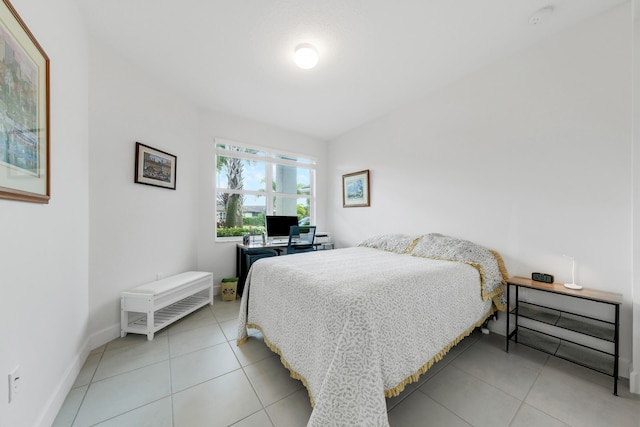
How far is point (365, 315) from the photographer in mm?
1087

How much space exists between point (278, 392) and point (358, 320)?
91 cm

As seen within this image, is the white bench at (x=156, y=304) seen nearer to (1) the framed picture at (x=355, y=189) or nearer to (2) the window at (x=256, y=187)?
(2) the window at (x=256, y=187)

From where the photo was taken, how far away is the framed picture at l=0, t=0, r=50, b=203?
35.4 inches

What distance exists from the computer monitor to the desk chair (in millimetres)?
350

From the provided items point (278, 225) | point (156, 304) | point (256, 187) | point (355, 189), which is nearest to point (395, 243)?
point (355, 189)

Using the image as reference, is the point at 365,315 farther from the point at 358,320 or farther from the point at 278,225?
the point at 278,225

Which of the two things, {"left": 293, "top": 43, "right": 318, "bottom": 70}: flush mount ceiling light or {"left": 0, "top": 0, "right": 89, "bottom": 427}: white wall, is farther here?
{"left": 293, "top": 43, "right": 318, "bottom": 70}: flush mount ceiling light

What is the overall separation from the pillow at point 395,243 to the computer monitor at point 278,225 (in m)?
1.40

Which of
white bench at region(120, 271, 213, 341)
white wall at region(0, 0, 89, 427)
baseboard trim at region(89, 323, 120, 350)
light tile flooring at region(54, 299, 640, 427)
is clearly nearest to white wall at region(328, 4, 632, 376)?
light tile flooring at region(54, 299, 640, 427)

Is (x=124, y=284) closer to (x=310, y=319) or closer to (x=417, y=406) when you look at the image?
(x=310, y=319)

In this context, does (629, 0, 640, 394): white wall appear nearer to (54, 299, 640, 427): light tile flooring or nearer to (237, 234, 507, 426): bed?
(54, 299, 640, 427): light tile flooring

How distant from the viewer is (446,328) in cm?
155

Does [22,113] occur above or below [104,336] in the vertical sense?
above

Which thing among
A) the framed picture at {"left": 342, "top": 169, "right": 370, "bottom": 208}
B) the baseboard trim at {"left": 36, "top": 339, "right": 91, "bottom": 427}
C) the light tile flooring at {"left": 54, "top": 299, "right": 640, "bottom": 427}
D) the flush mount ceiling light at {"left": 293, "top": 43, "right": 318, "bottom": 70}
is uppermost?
the flush mount ceiling light at {"left": 293, "top": 43, "right": 318, "bottom": 70}
